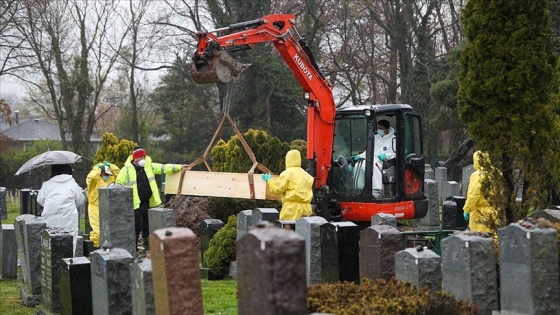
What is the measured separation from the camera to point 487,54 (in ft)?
34.4

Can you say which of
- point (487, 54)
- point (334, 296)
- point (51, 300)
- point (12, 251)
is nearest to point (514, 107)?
point (487, 54)

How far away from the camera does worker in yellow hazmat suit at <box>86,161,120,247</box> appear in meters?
16.5

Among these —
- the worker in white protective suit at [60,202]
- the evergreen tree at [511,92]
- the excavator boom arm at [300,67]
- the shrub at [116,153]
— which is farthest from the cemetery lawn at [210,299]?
the shrub at [116,153]

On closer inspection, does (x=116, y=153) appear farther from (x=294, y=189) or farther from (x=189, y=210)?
(x=294, y=189)

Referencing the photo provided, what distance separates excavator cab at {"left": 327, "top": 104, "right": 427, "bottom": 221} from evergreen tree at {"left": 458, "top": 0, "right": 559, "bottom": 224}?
249 inches

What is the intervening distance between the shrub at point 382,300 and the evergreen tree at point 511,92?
2673 millimetres

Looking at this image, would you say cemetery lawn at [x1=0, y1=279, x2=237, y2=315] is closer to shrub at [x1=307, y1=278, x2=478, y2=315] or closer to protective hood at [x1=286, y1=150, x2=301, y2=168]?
protective hood at [x1=286, y1=150, x2=301, y2=168]

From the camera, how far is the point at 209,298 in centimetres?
1188

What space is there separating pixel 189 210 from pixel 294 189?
512 cm

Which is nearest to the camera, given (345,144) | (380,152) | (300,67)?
(300,67)

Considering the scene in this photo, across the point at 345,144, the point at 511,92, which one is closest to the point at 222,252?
the point at 345,144

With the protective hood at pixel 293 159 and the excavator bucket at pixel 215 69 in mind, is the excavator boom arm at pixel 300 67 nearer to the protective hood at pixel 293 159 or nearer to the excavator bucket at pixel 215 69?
the excavator bucket at pixel 215 69

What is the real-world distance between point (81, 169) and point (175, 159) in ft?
14.3

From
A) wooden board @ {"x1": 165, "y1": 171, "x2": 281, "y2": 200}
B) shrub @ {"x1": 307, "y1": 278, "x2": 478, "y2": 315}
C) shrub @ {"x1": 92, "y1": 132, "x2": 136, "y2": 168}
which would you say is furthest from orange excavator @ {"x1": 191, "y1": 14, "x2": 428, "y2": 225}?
shrub @ {"x1": 307, "y1": 278, "x2": 478, "y2": 315}
